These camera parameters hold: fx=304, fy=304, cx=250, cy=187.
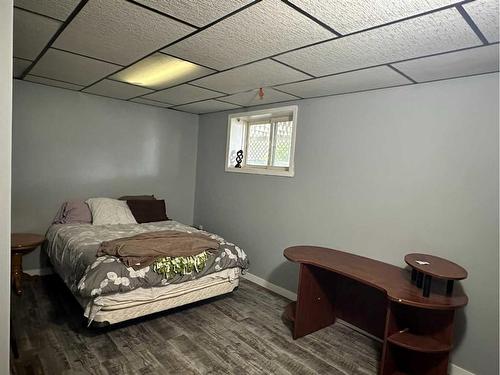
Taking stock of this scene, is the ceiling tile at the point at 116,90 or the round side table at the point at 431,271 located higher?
the ceiling tile at the point at 116,90

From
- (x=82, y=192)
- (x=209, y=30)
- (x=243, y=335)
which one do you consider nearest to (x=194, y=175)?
(x=82, y=192)

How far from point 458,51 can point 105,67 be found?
101 inches

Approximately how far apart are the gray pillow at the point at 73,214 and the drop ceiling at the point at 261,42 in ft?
4.79

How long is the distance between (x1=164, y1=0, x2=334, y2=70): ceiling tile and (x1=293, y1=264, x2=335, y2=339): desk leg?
1687 millimetres

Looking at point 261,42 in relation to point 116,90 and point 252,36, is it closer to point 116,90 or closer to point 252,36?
point 252,36

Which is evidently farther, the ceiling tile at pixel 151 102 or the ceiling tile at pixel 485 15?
the ceiling tile at pixel 151 102

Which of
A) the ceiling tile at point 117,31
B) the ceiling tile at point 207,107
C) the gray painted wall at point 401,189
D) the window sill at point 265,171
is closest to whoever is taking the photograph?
the ceiling tile at point 117,31

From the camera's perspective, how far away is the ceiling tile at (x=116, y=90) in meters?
3.13

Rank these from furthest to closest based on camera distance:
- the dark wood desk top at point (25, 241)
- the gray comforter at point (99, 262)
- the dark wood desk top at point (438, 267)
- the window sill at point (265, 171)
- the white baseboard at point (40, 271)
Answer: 1. the white baseboard at point (40, 271)
2. the window sill at point (265, 171)
3. the dark wood desk top at point (25, 241)
4. the gray comforter at point (99, 262)
5. the dark wood desk top at point (438, 267)

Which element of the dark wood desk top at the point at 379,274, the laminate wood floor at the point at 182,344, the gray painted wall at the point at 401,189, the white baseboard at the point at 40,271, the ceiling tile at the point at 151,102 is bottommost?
the laminate wood floor at the point at 182,344

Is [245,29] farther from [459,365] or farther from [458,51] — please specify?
[459,365]

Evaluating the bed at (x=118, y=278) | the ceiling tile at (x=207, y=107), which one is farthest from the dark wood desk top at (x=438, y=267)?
the ceiling tile at (x=207, y=107)

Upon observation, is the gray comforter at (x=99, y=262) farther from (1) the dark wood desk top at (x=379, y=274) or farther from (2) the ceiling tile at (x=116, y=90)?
(2) the ceiling tile at (x=116, y=90)

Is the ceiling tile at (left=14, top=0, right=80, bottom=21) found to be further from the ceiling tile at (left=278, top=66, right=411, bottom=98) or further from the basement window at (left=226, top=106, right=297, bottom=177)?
the basement window at (left=226, top=106, right=297, bottom=177)
